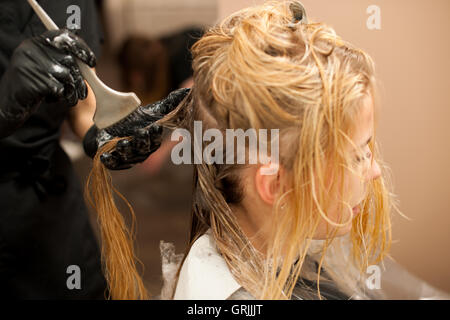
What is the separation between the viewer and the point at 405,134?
110cm

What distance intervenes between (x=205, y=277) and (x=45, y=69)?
38cm

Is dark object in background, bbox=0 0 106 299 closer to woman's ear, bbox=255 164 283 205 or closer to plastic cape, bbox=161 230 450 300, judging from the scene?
plastic cape, bbox=161 230 450 300

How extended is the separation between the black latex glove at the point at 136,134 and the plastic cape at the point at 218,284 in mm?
176

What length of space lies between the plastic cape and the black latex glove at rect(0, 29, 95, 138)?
315 millimetres

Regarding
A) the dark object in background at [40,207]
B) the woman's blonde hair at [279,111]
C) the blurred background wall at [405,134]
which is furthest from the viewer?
the blurred background wall at [405,134]

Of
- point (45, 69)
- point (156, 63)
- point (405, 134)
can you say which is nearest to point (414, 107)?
point (405, 134)

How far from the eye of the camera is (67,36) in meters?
0.64

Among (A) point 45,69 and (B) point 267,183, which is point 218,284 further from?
(A) point 45,69

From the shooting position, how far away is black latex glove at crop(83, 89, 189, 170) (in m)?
0.70

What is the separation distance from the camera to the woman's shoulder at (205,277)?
70 cm

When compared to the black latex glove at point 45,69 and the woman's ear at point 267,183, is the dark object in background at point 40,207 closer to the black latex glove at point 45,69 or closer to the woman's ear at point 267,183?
the black latex glove at point 45,69

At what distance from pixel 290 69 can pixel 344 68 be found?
0.27 ft

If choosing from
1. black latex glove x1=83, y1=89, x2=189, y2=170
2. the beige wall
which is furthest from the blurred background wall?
black latex glove x1=83, y1=89, x2=189, y2=170

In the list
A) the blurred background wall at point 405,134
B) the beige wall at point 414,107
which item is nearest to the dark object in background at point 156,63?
the blurred background wall at point 405,134
